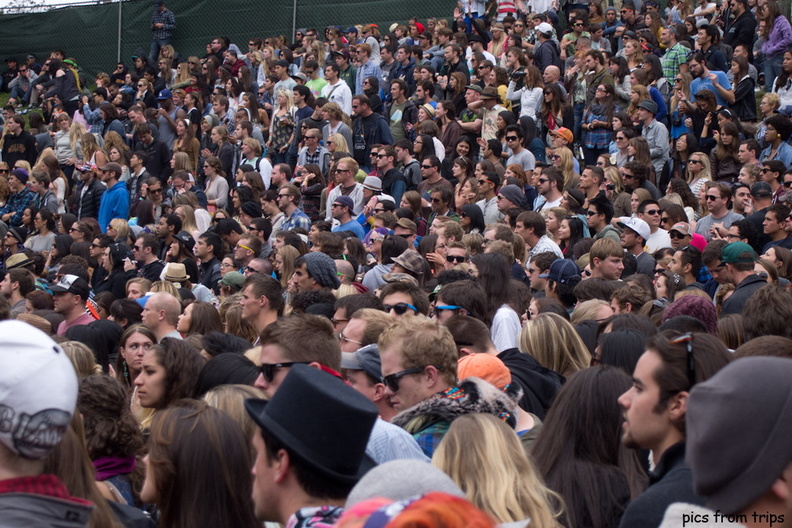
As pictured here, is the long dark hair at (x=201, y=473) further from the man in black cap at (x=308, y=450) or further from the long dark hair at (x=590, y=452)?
the long dark hair at (x=590, y=452)

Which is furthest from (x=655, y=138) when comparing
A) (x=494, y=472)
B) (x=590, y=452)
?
(x=494, y=472)

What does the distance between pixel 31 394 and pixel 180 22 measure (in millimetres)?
24832

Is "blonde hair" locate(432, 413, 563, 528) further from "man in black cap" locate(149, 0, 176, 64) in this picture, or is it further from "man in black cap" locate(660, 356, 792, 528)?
"man in black cap" locate(149, 0, 176, 64)

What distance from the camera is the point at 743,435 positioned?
2150 mm

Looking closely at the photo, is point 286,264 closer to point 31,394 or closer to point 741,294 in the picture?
point 741,294

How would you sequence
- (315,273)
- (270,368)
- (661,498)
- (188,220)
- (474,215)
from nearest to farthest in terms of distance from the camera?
(661,498)
(270,368)
(315,273)
(474,215)
(188,220)

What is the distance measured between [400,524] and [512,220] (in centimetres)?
965

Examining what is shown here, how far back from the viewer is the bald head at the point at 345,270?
902 centimetres

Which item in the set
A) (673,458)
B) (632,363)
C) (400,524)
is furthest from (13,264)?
(400,524)

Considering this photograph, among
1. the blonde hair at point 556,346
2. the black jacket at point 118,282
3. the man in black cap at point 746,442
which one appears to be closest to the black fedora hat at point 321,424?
the man in black cap at point 746,442

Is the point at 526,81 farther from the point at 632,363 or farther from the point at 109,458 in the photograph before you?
the point at 109,458

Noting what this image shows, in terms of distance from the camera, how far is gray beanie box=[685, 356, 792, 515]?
2.15 meters

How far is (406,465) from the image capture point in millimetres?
2160

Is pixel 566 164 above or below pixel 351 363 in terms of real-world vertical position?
below
